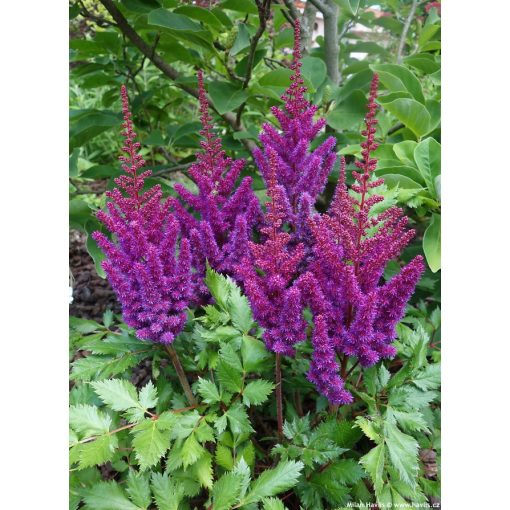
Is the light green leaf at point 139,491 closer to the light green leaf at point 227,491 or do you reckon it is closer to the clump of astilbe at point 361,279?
the light green leaf at point 227,491

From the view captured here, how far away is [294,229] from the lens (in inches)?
49.6

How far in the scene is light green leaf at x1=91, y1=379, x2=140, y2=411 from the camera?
1033mm

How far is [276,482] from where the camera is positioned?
100 cm

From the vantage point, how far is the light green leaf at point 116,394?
1.03 metres

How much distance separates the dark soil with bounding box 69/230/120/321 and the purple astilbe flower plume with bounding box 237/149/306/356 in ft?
4.46

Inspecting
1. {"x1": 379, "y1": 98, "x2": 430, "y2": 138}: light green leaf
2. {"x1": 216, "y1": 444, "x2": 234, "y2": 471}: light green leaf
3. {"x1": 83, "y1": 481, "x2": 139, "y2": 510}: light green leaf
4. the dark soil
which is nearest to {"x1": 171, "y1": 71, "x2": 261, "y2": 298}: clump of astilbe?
{"x1": 216, "y1": 444, "x2": 234, "y2": 471}: light green leaf

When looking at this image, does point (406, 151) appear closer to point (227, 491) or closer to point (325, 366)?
point (325, 366)

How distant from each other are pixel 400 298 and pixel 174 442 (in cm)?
60

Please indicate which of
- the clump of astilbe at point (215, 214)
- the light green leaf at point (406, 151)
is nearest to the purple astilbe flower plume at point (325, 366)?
the clump of astilbe at point (215, 214)

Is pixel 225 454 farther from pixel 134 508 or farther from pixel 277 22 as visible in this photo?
pixel 277 22

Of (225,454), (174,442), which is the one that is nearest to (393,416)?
(225,454)

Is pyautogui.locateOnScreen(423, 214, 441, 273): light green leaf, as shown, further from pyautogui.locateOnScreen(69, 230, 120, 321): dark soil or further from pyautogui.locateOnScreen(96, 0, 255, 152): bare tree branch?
pyautogui.locateOnScreen(69, 230, 120, 321): dark soil

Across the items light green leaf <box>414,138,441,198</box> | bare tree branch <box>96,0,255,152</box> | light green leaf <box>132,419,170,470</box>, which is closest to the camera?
light green leaf <box>132,419,170,470</box>

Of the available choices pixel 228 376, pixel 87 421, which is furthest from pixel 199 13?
pixel 87 421
